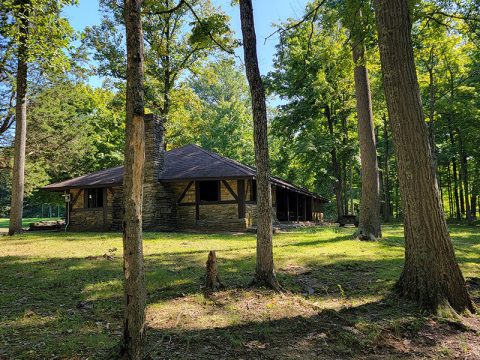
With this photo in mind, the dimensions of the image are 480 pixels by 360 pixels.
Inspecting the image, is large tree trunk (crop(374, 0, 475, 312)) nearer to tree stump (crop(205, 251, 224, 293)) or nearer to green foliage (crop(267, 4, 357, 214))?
tree stump (crop(205, 251, 224, 293))

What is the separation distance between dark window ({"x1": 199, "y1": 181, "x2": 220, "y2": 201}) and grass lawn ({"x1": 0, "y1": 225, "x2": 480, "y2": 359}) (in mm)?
9272

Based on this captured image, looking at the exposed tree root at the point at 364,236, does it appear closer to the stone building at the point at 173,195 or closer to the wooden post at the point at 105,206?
the stone building at the point at 173,195

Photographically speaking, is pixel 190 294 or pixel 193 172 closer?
pixel 190 294

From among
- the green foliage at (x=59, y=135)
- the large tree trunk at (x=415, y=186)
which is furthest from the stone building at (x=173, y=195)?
the large tree trunk at (x=415, y=186)

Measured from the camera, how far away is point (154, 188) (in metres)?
16.9

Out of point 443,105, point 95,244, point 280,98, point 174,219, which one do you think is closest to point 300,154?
point 280,98

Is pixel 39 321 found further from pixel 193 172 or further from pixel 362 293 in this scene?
pixel 193 172

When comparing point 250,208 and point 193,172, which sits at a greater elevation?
point 193,172

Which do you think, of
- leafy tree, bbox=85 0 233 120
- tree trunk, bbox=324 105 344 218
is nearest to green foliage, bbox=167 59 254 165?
leafy tree, bbox=85 0 233 120

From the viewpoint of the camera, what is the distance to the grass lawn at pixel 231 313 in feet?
12.5

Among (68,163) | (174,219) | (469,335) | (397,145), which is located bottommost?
(469,335)

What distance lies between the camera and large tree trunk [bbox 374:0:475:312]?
484 cm

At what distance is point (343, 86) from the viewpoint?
23734 millimetres

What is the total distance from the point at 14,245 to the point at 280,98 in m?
19.3
